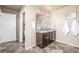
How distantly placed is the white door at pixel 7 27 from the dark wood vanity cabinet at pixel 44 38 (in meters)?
0.53

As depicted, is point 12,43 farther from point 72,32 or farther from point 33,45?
point 72,32

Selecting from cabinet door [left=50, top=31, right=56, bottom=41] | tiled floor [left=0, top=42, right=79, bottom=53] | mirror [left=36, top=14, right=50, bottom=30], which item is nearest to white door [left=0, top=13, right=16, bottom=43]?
tiled floor [left=0, top=42, right=79, bottom=53]

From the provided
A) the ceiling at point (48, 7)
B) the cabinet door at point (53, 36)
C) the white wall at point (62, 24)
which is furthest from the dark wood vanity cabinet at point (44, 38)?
the ceiling at point (48, 7)

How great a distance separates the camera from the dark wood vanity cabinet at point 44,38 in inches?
57.1

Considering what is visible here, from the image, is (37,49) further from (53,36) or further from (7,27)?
(7,27)

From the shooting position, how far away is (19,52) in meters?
1.41

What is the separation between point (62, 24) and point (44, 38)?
48 cm

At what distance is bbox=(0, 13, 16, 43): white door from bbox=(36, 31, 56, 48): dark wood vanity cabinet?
530mm

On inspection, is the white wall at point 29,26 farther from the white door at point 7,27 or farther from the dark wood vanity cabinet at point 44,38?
the white door at point 7,27

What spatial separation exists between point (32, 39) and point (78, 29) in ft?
3.13

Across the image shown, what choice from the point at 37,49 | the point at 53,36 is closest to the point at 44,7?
the point at 53,36

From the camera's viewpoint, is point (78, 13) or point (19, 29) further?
point (19, 29)
